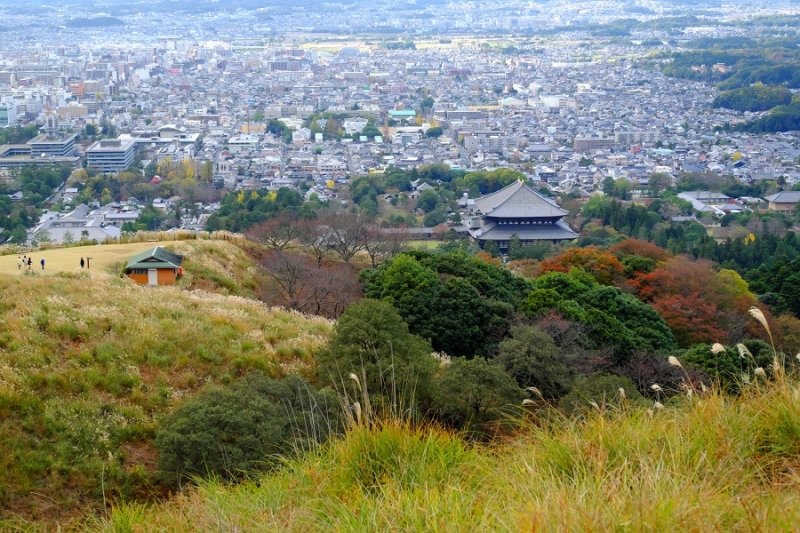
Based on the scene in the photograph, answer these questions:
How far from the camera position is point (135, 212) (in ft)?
86.4

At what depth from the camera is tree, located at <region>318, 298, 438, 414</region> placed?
6.14 meters

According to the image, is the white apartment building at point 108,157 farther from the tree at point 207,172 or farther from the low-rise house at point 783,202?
the low-rise house at point 783,202

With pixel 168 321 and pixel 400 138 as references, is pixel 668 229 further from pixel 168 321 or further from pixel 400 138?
pixel 400 138

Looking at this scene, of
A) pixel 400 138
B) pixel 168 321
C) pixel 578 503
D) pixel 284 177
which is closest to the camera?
pixel 578 503

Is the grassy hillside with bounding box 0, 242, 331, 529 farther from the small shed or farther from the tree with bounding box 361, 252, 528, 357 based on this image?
the small shed

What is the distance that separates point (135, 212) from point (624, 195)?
559 inches

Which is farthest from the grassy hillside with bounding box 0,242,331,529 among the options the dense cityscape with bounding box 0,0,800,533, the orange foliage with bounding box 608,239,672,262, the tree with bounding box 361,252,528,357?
the orange foliage with bounding box 608,239,672,262

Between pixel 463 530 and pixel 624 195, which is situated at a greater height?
pixel 463 530

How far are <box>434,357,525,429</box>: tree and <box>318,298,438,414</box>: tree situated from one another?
12cm

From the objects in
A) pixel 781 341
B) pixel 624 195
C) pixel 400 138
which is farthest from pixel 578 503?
pixel 400 138

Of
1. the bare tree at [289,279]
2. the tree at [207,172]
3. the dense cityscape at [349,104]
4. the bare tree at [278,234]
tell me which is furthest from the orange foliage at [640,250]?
the tree at [207,172]

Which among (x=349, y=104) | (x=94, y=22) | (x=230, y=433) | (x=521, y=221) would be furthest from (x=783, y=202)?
(x=94, y=22)

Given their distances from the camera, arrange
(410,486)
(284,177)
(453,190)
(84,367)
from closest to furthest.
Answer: (410,486)
(84,367)
(453,190)
(284,177)

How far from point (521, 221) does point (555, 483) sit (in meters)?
19.0
